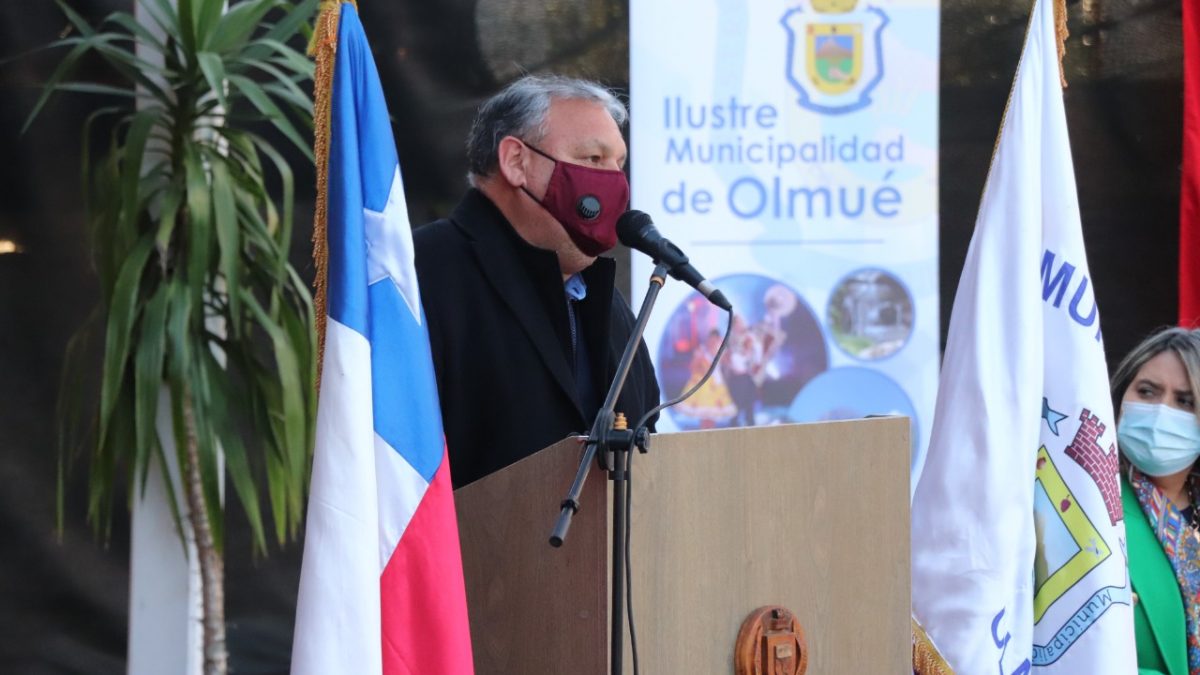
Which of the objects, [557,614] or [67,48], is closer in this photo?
[557,614]

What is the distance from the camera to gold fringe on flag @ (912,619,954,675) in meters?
2.73

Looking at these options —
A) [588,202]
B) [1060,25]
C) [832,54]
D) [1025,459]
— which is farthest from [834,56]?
[1025,459]

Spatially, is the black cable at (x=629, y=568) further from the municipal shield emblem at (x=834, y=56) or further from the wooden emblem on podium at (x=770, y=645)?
the municipal shield emblem at (x=834, y=56)

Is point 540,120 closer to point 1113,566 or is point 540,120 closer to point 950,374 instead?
point 950,374

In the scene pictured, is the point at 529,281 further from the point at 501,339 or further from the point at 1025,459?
the point at 1025,459

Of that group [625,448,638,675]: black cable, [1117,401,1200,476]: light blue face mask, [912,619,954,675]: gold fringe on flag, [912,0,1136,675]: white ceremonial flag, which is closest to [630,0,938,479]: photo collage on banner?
[1117,401,1200,476]: light blue face mask

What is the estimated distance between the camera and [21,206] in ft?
12.8

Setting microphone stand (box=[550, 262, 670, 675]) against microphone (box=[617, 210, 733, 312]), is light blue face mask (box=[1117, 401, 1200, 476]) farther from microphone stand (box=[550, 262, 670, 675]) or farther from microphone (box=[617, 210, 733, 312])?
microphone stand (box=[550, 262, 670, 675])

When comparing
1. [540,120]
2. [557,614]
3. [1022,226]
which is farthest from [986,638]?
A: [540,120]

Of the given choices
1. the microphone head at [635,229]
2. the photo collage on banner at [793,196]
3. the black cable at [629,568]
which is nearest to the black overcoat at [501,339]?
the microphone head at [635,229]

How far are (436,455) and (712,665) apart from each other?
56 cm

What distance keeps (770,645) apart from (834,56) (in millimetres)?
2691

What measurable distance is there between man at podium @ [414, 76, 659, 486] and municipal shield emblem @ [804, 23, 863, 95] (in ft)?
4.67

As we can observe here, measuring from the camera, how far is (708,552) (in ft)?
6.62
